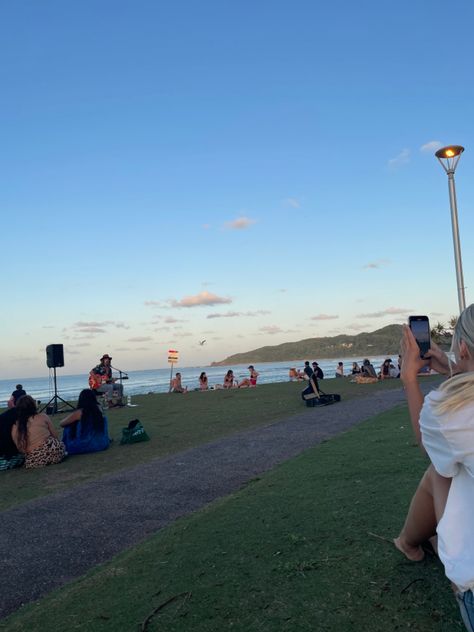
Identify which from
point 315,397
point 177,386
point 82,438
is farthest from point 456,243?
point 177,386

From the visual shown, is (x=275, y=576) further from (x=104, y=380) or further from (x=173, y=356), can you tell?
(x=173, y=356)

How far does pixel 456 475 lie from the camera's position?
189 cm

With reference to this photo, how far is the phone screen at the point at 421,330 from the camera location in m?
2.70

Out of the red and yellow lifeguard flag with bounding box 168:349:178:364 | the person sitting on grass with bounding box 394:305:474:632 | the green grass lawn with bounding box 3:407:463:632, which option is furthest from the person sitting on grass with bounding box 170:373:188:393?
the person sitting on grass with bounding box 394:305:474:632

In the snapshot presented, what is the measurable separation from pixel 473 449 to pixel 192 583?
191 cm

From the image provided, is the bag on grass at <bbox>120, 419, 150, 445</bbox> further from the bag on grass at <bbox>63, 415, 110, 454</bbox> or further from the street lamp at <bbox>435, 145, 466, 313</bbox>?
the street lamp at <bbox>435, 145, 466, 313</bbox>

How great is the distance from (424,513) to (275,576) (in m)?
0.93

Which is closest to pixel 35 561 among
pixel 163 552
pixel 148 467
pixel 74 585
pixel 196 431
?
pixel 74 585

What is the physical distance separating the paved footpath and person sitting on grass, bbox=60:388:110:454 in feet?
6.51

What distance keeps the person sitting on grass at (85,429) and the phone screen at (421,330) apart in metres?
7.00

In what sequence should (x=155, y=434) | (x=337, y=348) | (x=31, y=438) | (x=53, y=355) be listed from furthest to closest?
1. (x=337, y=348)
2. (x=53, y=355)
3. (x=155, y=434)
4. (x=31, y=438)

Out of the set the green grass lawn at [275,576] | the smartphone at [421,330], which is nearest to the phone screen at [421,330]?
the smartphone at [421,330]

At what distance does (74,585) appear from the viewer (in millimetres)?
3264

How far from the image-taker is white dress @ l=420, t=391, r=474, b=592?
5.75 ft
